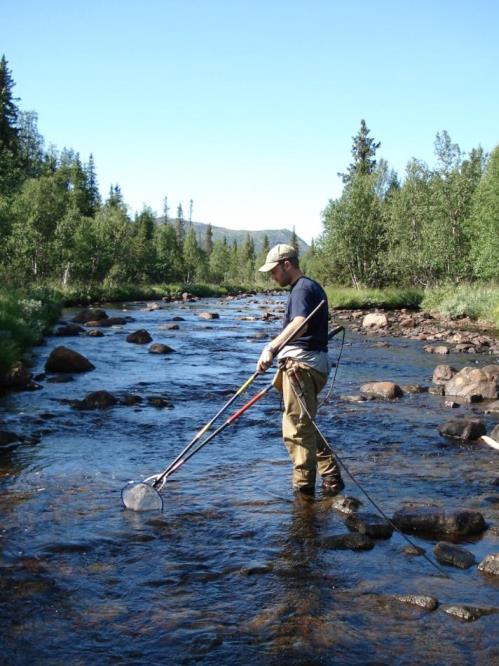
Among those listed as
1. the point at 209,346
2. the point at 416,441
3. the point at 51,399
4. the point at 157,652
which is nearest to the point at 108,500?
the point at 157,652

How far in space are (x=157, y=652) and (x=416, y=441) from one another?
6934 millimetres

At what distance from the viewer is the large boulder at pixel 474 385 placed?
Result: 14336 millimetres

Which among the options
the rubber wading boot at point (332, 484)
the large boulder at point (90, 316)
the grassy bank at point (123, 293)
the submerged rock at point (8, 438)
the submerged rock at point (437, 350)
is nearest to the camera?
the rubber wading boot at point (332, 484)

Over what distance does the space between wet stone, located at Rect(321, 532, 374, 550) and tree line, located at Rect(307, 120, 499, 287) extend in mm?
40336

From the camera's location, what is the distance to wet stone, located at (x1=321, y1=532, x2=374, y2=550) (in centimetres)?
618

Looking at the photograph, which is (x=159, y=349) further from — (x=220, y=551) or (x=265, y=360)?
(x=220, y=551)

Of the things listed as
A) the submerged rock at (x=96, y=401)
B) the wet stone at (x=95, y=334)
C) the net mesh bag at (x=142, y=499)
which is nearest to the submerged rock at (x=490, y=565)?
the net mesh bag at (x=142, y=499)

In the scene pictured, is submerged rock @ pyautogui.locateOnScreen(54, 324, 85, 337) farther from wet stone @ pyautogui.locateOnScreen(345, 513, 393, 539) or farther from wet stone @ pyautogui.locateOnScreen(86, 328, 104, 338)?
wet stone @ pyautogui.locateOnScreen(345, 513, 393, 539)

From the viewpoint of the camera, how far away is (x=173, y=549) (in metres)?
6.04

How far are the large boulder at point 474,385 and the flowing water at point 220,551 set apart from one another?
261cm

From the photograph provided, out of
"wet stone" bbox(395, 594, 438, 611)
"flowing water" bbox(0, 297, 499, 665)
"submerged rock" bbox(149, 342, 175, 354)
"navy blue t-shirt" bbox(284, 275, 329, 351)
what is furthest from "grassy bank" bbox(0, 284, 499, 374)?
"wet stone" bbox(395, 594, 438, 611)

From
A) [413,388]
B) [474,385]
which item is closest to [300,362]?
[413,388]

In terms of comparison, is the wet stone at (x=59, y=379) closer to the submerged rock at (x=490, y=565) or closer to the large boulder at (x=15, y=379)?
the large boulder at (x=15, y=379)

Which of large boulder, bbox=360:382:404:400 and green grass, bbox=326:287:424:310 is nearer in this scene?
large boulder, bbox=360:382:404:400
